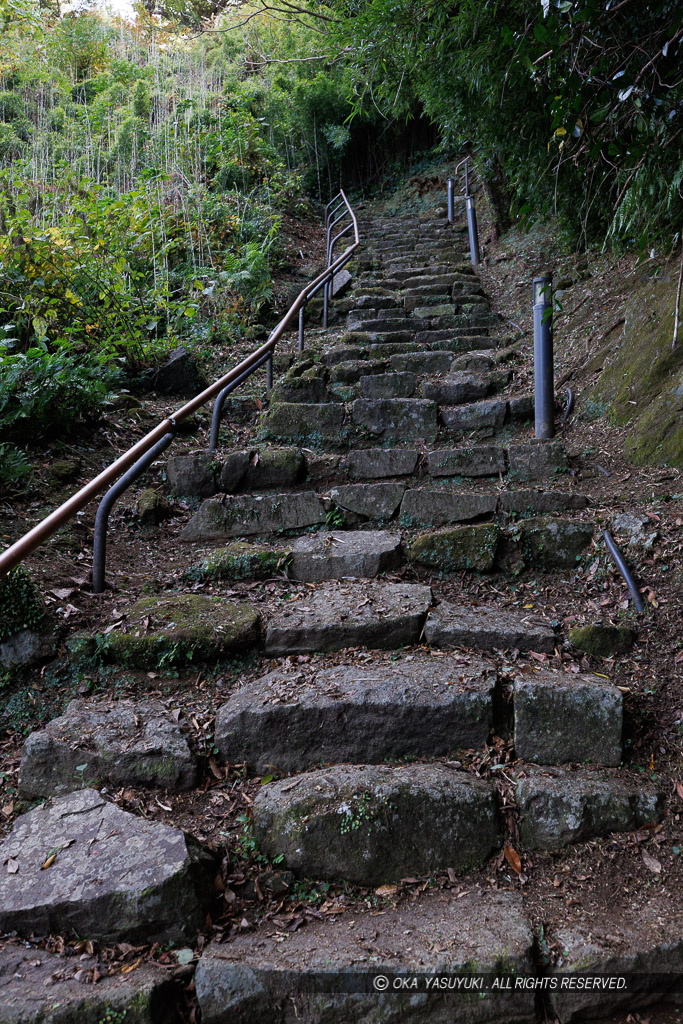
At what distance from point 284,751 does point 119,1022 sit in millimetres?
794

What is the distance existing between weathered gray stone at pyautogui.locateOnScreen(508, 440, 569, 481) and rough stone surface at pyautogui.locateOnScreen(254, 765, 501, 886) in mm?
1852

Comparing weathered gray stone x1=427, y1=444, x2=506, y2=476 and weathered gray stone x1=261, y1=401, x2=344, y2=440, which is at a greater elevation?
weathered gray stone x1=261, y1=401, x2=344, y2=440

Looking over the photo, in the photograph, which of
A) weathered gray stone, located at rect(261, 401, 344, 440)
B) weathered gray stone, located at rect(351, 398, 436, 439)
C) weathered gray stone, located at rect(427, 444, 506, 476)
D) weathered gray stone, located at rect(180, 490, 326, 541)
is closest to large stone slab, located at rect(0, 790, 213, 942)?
weathered gray stone, located at rect(180, 490, 326, 541)

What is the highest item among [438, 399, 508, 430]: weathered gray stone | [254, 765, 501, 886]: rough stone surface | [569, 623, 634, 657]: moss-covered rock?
[438, 399, 508, 430]: weathered gray stone

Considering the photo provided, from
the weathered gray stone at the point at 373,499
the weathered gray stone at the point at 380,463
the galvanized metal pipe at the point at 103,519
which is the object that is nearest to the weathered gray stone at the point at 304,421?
the weathered gray stone at the point at 380,463

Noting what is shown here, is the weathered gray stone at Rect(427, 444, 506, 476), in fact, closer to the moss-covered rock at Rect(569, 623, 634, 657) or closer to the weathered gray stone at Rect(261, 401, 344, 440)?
the weathered gray stone at Rect(261, 401, 344, 440)

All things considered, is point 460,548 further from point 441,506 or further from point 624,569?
point 624,569

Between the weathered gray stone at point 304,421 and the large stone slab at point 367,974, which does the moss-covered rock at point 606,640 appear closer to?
the large stone slab at point 367,974

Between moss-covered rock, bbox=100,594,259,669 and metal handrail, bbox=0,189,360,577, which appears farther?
moss-covered rock, bbox=100,594,259,669

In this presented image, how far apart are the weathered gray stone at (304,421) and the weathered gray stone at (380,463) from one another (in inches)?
17.0

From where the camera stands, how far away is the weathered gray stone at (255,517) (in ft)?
10.1

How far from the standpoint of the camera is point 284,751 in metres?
2.00

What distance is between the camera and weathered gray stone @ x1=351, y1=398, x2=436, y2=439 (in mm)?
3881

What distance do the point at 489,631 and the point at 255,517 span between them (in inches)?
52.4
